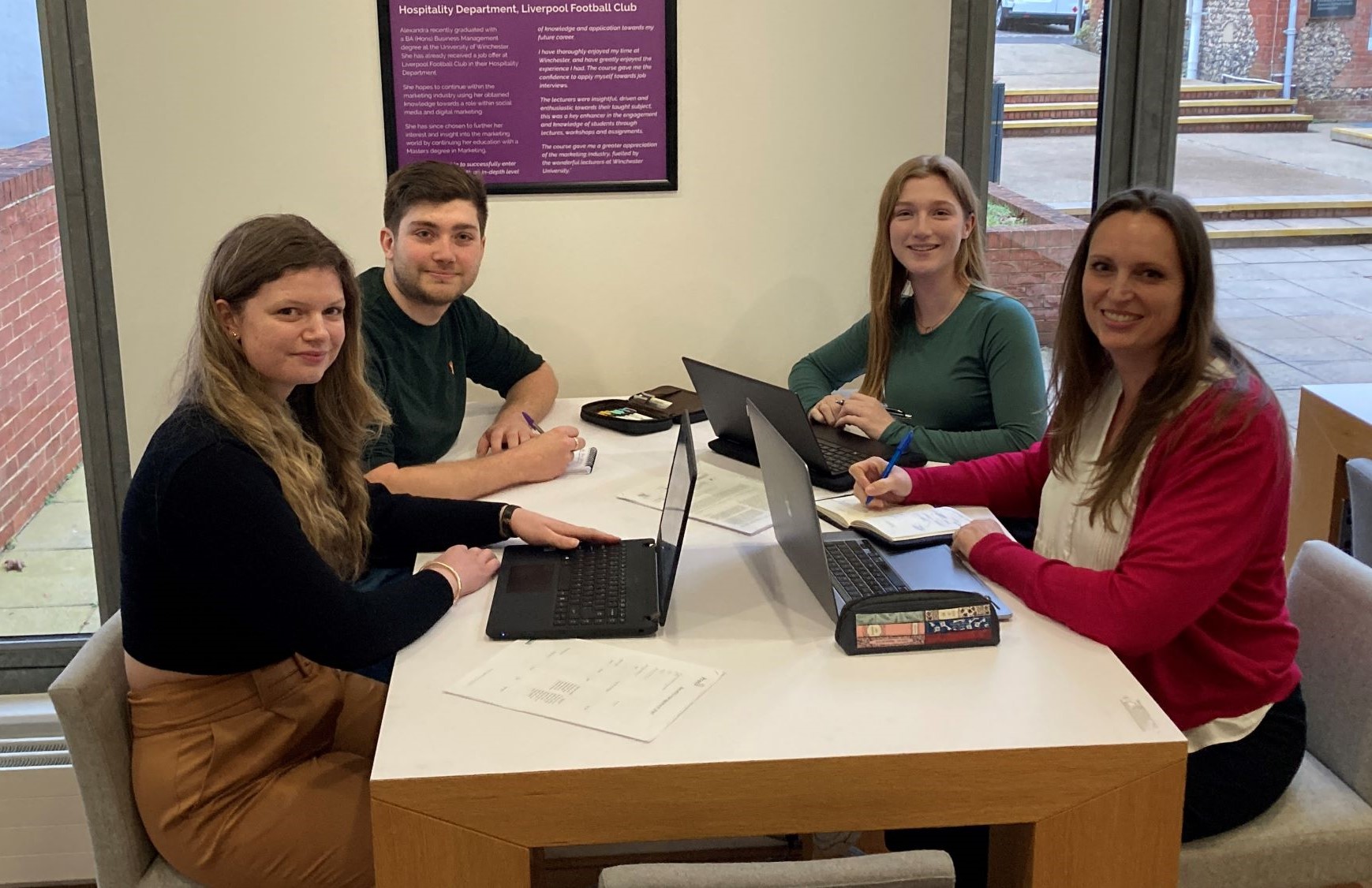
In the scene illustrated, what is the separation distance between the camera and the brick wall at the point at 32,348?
285cm

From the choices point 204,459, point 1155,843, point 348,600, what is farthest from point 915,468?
point 204,459

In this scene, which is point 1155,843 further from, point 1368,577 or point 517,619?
point 517,619

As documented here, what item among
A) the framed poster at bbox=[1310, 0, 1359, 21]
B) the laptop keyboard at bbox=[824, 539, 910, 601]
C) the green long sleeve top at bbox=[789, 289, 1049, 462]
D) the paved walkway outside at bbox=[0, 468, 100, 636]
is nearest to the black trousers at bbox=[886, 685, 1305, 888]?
the laptop keyboard at bbox=[824, 539, 910, 601]

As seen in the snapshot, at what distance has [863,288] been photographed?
3.12 meters

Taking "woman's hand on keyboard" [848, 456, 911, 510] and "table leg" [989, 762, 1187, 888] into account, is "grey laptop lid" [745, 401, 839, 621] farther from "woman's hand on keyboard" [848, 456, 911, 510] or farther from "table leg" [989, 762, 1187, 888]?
"table leg" [989, 762, 1187, 888]

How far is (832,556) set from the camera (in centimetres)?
188

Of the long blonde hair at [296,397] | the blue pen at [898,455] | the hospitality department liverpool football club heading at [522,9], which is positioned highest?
the hospitality department liverpool football club heading at [522,9]

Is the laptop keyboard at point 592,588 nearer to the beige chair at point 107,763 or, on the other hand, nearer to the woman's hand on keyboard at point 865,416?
the beige chair at point 107,763

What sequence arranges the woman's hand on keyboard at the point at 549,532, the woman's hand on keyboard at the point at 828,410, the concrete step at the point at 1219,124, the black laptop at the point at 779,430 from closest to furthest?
the woman's hand on keyboard at the point at 549,532 < the black laptop at the point at 779,430 < the woman's hand on keyboard at the point at 828,410 < the concrete step at the point at 1219,124

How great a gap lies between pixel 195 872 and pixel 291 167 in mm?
1763

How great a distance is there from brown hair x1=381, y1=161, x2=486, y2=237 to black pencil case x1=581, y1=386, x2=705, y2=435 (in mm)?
473

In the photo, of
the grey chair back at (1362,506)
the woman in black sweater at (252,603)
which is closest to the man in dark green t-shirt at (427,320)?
the woman in black sweater at (252,603)

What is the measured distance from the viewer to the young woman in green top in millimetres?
2473

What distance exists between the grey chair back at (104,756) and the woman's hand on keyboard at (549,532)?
597mm
